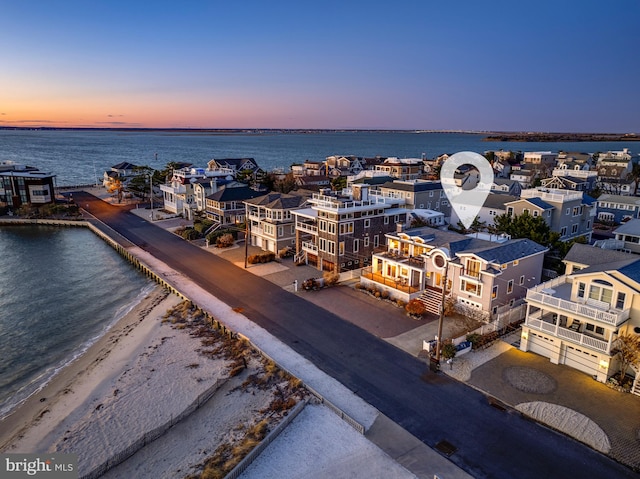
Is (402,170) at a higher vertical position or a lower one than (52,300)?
higher

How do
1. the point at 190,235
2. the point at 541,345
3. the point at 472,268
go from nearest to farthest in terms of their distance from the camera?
the point at 541,345 → the point at 472,268 → the point at 190,235

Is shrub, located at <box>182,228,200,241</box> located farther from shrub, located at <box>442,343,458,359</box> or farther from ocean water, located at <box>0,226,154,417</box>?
shrub, located at <box>442,343,458,359</box>

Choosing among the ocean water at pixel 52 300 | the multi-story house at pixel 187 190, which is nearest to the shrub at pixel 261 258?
the ocean water at pixel 52 300

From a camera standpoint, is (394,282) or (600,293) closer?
(600,293)

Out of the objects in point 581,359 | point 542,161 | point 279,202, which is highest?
point 279,202

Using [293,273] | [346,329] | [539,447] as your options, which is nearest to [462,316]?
[346,329]

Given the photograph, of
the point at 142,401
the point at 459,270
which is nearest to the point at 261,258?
the point at 459,270

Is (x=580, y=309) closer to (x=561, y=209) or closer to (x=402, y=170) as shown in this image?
(x=561, y=209)

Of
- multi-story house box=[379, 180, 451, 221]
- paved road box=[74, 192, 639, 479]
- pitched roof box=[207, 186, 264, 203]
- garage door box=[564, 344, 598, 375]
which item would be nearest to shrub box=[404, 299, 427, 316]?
paved road box=[74, 192, 639, 479]
